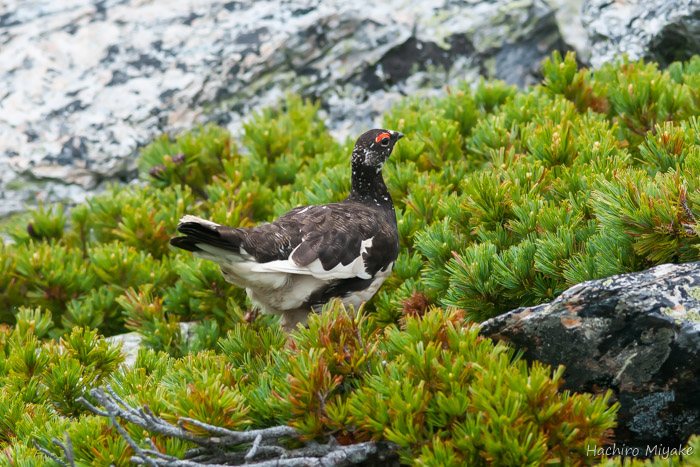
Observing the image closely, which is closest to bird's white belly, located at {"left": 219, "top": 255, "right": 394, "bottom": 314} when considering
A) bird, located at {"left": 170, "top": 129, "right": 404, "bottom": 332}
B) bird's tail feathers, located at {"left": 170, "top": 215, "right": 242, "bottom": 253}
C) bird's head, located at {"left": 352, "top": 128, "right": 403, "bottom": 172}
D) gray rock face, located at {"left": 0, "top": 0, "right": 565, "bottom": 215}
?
bird, located at {"left": 170, "top": 129, "right": 404, "bottom": 332}

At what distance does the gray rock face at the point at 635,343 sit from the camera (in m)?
2.28

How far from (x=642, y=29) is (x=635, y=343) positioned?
4162mm

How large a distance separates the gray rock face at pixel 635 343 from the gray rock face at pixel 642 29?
3.67 metres

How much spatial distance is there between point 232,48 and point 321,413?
16.5ft

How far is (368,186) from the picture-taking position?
4.38 meters

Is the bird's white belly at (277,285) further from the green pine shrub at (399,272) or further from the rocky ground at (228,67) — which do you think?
the rocky ground at (228,67)

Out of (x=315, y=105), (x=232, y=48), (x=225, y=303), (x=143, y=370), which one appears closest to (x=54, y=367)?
(x=143, y=370)

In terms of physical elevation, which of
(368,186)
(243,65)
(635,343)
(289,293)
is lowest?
(289,293)

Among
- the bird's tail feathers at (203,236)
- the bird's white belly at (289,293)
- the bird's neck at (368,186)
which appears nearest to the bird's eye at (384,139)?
the bird's neck at (368,186)

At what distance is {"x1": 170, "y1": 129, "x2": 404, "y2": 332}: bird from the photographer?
3336mm

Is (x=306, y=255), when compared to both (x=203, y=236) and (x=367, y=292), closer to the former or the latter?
(x=367, y=292)

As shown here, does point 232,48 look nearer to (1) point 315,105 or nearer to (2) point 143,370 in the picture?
(1) point 315,105

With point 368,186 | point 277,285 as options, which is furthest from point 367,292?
point 368,186

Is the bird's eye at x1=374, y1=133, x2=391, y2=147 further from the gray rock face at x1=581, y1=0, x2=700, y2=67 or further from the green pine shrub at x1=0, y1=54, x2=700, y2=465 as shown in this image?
the gray rock face at x1=581, y1=0, x2=700, y2=67
